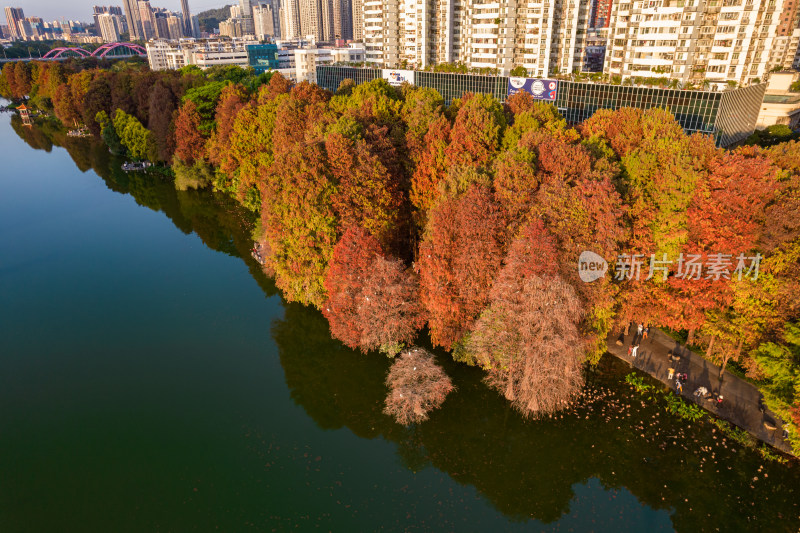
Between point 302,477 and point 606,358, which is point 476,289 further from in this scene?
point 302,477

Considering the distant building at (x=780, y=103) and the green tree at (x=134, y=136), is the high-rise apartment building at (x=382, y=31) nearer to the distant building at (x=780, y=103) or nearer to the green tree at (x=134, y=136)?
the green tree at (x=134, y=136)

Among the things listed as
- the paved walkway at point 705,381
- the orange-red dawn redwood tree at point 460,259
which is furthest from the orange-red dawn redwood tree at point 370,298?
the paved walkway at point 705,381

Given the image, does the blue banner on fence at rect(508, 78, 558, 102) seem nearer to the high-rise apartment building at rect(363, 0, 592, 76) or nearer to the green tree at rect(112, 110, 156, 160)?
the high-rise apartment building at rect(363, 0, 592, 76)

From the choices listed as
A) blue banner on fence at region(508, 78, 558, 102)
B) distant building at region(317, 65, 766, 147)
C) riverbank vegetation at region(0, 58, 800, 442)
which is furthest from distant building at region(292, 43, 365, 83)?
riverbank vegetation at region(0, 58, 800, 442)

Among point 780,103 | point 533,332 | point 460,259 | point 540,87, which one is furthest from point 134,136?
point 780,103

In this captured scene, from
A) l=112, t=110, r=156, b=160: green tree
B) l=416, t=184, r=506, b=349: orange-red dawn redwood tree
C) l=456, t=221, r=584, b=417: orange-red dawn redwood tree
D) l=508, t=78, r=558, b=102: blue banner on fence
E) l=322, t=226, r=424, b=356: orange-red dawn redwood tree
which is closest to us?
l=456, t=221, r=584, b=417: orange-red dawn redwood tree
